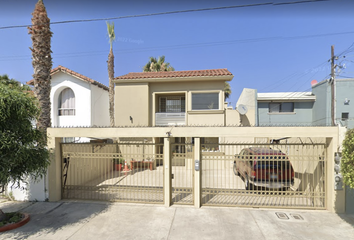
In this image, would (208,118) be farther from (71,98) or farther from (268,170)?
(71,98)

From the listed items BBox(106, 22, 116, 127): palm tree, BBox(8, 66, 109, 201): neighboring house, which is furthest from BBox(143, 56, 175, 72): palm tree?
BBox(8, 66, 109, 201): neighboring house

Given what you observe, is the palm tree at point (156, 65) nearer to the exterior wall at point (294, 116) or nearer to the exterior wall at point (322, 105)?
the exterior wall at point (294, 116)

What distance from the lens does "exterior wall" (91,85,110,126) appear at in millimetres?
14414

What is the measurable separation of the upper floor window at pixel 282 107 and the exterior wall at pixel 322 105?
2034mm

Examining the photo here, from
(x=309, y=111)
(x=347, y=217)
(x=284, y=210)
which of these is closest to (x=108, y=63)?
(x=284, y=210)

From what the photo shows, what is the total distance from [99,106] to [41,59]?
7811 mm

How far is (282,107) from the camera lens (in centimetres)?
1684

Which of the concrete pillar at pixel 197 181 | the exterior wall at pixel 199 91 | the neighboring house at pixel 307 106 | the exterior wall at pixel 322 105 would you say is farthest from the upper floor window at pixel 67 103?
the exterior wall at pixel 322 105

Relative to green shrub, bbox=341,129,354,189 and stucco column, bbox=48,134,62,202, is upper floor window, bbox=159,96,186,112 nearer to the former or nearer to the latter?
stucco column, bbox=48,134,62,202

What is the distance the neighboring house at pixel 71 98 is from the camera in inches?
547

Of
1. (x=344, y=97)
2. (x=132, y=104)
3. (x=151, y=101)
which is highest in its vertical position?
(x=344, y=97)

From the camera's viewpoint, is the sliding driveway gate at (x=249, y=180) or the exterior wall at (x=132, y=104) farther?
the exterior wall at (x=132, y=104)

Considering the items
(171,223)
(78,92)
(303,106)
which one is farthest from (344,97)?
(78,92)

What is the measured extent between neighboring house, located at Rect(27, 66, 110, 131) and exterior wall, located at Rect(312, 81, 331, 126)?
19.0 m
